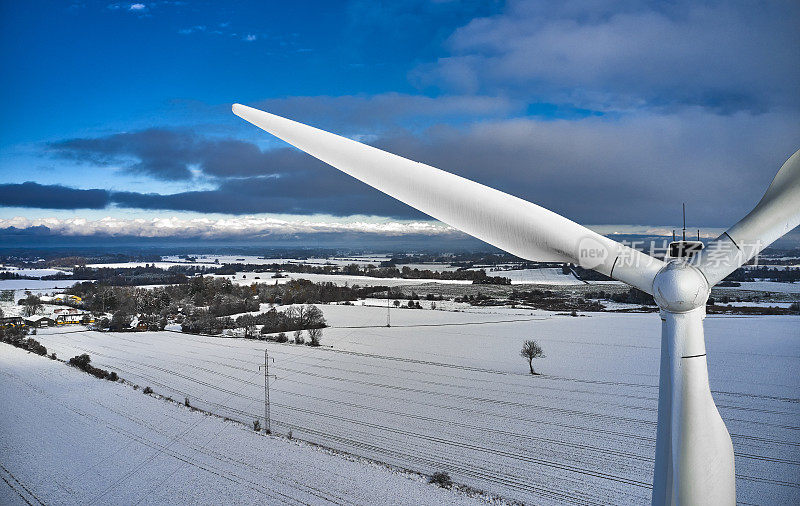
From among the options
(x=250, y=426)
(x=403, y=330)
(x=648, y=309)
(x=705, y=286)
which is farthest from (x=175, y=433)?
(x=648, y=309)

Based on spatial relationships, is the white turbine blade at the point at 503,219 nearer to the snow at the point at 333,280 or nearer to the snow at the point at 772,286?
the snow at the point at 772,286

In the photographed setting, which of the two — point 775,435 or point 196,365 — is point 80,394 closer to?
point 196,365

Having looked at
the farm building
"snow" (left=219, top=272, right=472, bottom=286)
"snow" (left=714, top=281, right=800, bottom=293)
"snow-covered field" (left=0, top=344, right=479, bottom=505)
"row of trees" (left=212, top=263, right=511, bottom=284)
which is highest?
"snow" (left=714, top=281, right=800, bottom=293)

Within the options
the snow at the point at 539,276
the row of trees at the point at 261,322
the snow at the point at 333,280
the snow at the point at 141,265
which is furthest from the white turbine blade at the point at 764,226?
the snow at the point at 141,265

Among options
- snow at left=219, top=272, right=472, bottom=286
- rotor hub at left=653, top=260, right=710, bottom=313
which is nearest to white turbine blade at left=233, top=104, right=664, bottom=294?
rotor hub at left=653, top=260, right=710, bottom=313

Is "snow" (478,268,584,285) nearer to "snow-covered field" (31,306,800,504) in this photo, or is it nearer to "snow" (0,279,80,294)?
"snow-covered field" (31,306,800,504)

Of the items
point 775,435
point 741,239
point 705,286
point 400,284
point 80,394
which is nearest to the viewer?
point 705,286
